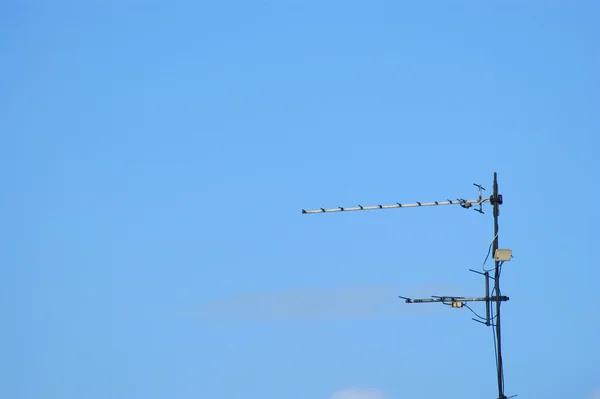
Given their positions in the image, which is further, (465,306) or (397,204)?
(397,204)

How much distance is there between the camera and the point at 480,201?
60.6m

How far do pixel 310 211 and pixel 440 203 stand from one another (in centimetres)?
659

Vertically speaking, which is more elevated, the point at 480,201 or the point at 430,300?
the point at 480,201

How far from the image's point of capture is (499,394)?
188 feet

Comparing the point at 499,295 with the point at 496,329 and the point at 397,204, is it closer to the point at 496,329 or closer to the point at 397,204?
the point at 496,329

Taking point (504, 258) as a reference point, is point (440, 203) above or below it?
above

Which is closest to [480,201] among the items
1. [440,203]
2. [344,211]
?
[440,203]

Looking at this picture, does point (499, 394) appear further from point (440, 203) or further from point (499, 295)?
point (440, 203)

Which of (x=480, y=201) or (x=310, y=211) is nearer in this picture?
(x=480, y=201)

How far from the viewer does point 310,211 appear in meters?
64.9

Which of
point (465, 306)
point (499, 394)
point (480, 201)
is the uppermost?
point (480, 201)

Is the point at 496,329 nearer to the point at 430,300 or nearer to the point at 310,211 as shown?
the point at 430,300

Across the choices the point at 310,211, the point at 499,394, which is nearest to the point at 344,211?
the point at 310,211

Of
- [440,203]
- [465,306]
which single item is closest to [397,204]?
[440,203]
